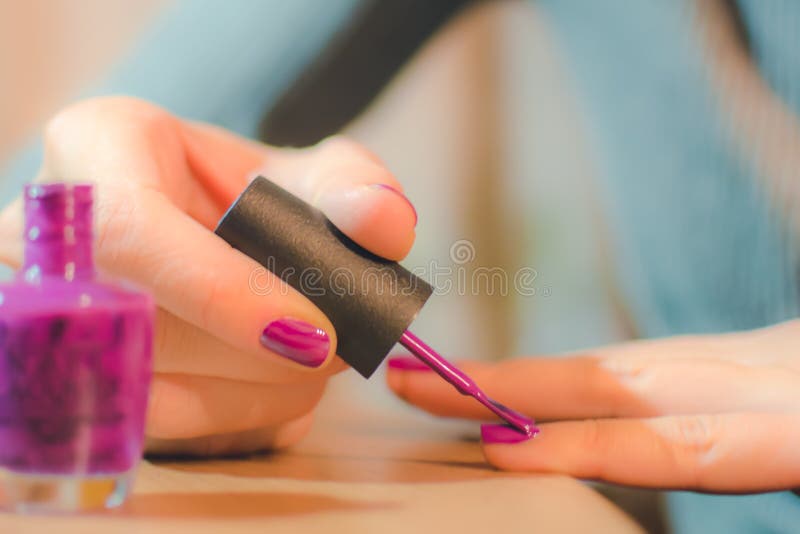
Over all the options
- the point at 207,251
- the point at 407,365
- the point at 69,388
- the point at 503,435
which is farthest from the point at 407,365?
the point at 69,388

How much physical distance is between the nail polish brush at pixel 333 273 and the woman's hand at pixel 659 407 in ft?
0.49

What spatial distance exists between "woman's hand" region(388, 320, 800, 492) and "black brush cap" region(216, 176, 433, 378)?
0.49 ft

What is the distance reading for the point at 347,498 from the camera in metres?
0.49

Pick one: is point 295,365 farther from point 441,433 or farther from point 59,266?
point 441,433

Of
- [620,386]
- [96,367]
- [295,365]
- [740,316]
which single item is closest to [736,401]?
[620,386]

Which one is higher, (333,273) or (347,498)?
(333,273)

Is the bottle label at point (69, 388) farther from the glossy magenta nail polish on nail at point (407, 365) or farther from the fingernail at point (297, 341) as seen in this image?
the glossy magenta nail polish on nail at point (407, 365)

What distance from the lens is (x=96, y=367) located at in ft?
1.22

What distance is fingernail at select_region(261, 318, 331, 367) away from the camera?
0.49 metres

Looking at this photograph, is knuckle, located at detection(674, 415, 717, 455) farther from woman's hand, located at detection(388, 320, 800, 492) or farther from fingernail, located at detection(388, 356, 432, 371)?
fingernail, located at detection(388, 356, 432, 371)

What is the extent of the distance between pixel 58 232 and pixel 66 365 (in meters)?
0.06

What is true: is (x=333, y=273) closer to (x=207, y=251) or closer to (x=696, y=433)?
(x=207, y=251)

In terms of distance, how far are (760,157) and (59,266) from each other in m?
0.72

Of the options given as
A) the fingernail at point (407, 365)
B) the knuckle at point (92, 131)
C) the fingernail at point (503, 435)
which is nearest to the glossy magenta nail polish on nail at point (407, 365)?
the fingernail at point (407, 365)
